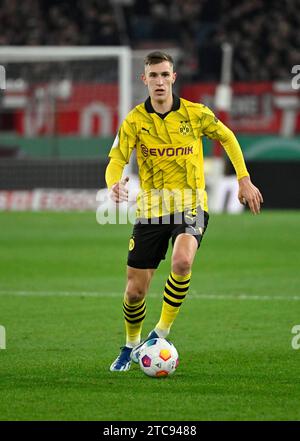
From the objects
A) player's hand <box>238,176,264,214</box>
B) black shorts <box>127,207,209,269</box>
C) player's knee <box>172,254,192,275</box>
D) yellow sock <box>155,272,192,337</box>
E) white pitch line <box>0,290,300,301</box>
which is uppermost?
player's hand <box>238,176,264,214</box>

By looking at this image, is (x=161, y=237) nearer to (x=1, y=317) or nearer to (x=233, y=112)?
(x=1, y=317)

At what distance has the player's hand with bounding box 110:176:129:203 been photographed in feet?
26.1

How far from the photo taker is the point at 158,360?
7.70 m

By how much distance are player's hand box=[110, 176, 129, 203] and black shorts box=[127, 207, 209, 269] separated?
0.39 meters

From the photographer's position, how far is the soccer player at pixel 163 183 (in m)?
8.20

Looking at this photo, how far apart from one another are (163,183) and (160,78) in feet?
2.65

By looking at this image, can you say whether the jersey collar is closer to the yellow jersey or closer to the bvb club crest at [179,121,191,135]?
the yellow jersey

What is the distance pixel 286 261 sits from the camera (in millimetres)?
15672

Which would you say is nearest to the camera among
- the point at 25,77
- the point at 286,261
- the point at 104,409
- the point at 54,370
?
the point at 104,409

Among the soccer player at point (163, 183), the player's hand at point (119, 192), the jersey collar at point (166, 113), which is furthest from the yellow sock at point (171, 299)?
the jersey collar at point (166, 113)

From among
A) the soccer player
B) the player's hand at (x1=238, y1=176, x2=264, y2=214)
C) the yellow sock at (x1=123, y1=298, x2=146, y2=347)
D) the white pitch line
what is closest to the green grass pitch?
the white pitch line

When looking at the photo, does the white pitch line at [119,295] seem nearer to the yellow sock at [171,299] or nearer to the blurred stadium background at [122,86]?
the yellow sock at [171,299]

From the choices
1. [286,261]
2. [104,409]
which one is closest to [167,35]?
[286,261]
